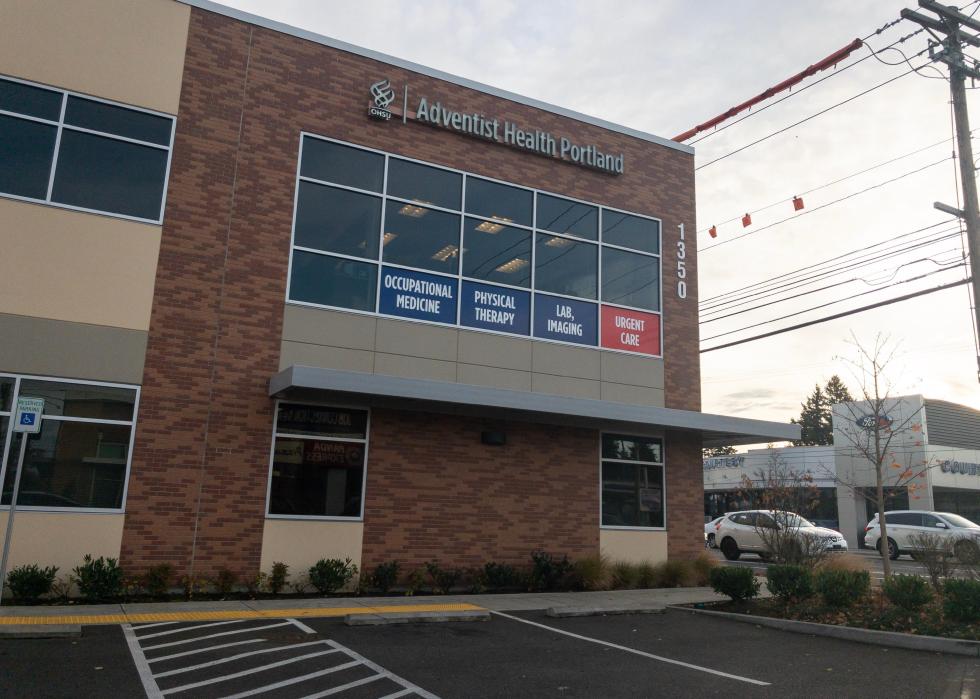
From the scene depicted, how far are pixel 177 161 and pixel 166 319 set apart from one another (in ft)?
9.19

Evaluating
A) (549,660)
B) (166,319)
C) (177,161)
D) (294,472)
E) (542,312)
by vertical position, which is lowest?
(549,660)

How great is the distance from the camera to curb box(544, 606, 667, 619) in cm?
1205

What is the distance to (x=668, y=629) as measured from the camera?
11539mm

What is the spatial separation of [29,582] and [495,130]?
1184cm

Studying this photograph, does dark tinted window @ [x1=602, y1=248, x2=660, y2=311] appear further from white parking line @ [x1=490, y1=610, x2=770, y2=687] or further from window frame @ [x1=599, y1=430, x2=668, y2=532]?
white parking line @ [x1=490, y1=610, x2=770, y2=687]

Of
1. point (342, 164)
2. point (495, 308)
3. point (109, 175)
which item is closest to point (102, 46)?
point (109, 175)

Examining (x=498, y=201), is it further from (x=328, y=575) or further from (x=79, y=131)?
(x=328, y=575)

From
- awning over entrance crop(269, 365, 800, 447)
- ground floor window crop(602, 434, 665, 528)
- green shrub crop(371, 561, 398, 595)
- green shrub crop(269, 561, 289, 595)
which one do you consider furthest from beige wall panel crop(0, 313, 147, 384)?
ground floor window crop(602, 434, 665, 528)

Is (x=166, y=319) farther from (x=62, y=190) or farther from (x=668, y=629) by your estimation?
(x=668, y=629)

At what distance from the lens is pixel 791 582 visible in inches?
507

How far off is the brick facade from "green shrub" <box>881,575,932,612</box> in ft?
20.8

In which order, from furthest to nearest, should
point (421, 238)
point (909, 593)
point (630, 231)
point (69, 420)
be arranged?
1. point (630, 231)
2. point (421, 238)
3. point (69, 420)
4. point (909, 593)

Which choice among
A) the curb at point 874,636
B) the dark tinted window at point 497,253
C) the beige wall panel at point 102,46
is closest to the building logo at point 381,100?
the dark tinted window at point 497,253

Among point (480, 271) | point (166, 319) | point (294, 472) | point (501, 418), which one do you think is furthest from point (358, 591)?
point (480, 271)
